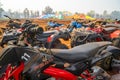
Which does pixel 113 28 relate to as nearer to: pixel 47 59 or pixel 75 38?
pixel 75 38

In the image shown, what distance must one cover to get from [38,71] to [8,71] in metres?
0.46

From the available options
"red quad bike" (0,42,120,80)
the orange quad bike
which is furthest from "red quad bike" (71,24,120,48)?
"red quad bike" (0,42,120,80)

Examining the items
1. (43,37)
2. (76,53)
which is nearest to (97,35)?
(43,37)

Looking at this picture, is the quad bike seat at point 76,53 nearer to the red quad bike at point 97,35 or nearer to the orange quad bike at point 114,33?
the red quad bike at point 97,35

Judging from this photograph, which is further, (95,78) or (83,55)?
(95,78)

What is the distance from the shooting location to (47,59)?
11.7 ft

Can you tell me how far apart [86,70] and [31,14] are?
3864 inches

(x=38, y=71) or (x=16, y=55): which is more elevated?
(x=16, y=55)

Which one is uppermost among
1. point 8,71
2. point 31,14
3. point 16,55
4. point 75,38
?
point 16,55

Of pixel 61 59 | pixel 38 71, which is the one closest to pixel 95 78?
pixel 61 59

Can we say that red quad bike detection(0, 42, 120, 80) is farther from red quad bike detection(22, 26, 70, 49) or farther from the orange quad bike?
the orange quad bike

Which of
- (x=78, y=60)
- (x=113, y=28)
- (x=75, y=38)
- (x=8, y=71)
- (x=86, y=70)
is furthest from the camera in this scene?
(x=113, y=28)

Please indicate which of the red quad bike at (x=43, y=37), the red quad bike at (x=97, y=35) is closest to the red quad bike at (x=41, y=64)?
the red quad bike at (x=43, y=37)

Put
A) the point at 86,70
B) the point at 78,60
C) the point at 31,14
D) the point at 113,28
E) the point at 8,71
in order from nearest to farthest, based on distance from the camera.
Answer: the point at 8,71 → the point at 78,60 → the point at 86,70 → the point at 113,28 → the point at 31,14
